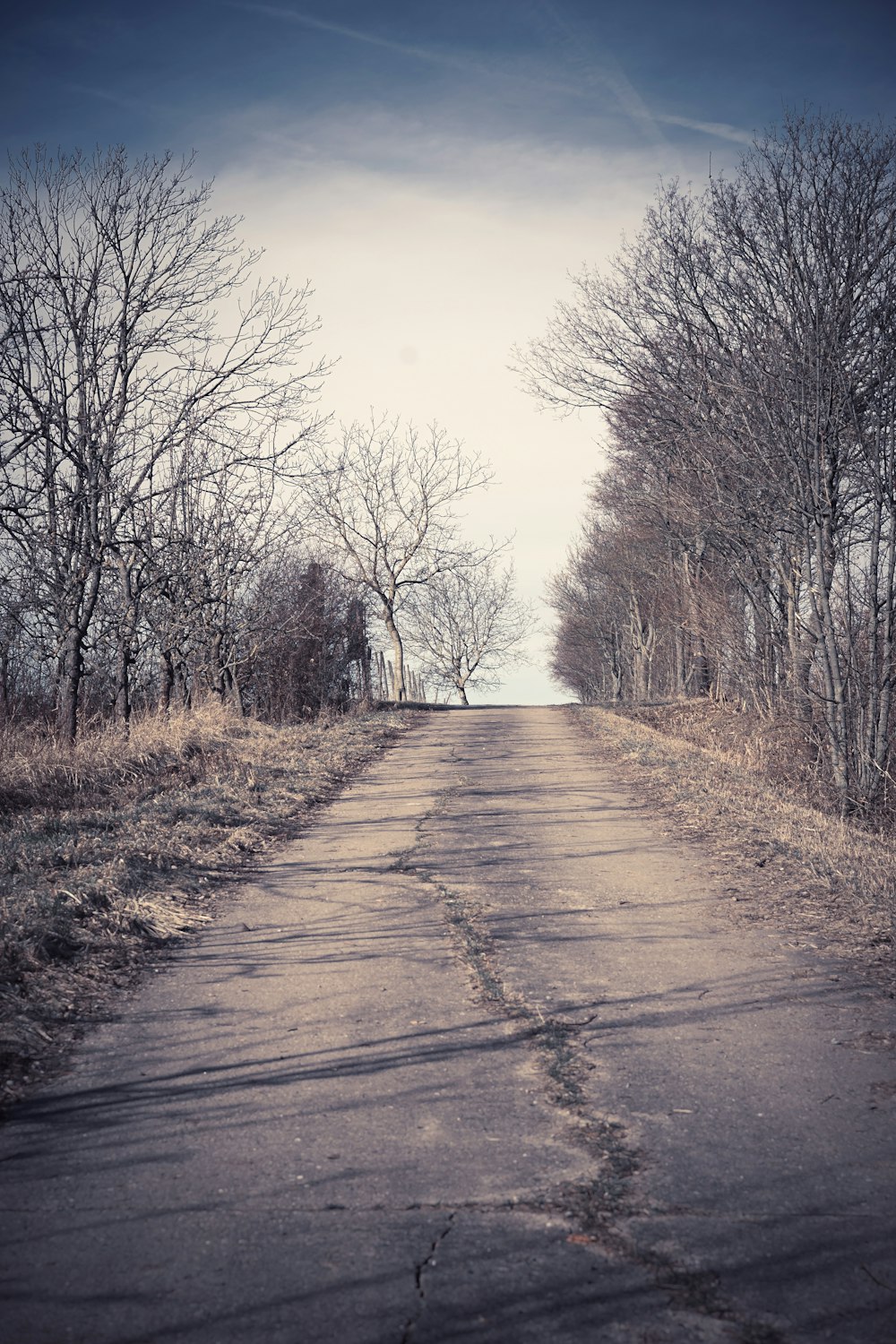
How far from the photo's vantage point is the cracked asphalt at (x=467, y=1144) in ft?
7.61

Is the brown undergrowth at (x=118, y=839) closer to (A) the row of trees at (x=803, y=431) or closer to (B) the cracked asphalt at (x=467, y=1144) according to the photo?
(B) the cracked asphalt at (x=467, y=1144)

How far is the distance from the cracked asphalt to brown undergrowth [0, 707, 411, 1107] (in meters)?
0.32

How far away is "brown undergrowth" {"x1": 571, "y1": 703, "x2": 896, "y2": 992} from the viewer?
563 cm

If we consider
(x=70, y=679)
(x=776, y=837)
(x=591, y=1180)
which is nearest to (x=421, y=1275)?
(x=591, y=1180)

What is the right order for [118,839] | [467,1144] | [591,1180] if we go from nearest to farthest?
1. [591,1180]
2. [467,1144]
3. [118,839]

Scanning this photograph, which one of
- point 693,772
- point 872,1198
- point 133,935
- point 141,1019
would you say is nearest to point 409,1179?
point 872,1198

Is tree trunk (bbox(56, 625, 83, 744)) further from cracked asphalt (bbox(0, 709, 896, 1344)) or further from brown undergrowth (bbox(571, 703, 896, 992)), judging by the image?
cracked asphalt (bbox(0, 709, 896, 1344))

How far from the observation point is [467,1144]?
310 centimetres

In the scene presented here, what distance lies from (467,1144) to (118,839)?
512 centimetres

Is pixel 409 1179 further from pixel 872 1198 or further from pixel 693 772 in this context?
pixel 693 772

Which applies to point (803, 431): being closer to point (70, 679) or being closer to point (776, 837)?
point (776, 837)

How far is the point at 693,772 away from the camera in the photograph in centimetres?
1167

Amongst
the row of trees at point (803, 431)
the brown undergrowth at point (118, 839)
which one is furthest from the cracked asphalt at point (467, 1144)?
the row of trees at point (803, 431)

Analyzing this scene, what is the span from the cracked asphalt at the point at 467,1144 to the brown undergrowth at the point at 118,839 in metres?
0.32
